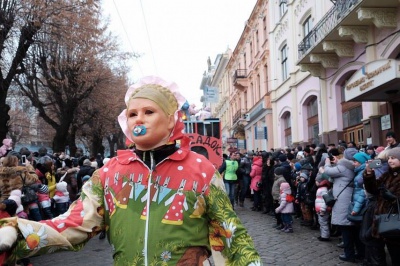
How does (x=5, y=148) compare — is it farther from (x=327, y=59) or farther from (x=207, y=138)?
(x=327, y=59)

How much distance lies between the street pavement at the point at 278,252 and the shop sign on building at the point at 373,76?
3862 millimetres

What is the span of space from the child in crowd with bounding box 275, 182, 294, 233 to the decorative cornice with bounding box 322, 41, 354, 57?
25.0ft

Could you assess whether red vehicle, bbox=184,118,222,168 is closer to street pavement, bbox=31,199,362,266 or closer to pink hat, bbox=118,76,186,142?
street pavement, bbox=31,199,362,266

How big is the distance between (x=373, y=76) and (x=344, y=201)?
4.71m

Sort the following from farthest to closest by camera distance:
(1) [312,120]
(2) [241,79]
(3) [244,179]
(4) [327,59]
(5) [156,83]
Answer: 1. (2) [241,79]
2. (1) [312,120]
3. (4) [327,59]
4. (3) [244,179]
5. (5) [156,83]

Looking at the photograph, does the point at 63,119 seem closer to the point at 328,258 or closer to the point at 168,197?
the point at 328,258

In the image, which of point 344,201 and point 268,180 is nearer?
point 344,201

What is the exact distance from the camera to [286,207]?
28.7 feet

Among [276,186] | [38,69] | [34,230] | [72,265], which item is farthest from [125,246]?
[38,69]

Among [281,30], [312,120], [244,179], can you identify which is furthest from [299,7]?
[244,179]

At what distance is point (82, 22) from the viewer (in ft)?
49.9

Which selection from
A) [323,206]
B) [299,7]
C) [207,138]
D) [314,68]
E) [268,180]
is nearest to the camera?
[323,206]

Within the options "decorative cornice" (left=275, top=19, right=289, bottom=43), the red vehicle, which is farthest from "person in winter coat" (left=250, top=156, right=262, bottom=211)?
"decorative cornice" (left=275, top=19, right=289, bottom=43)

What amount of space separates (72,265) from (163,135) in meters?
5.06
